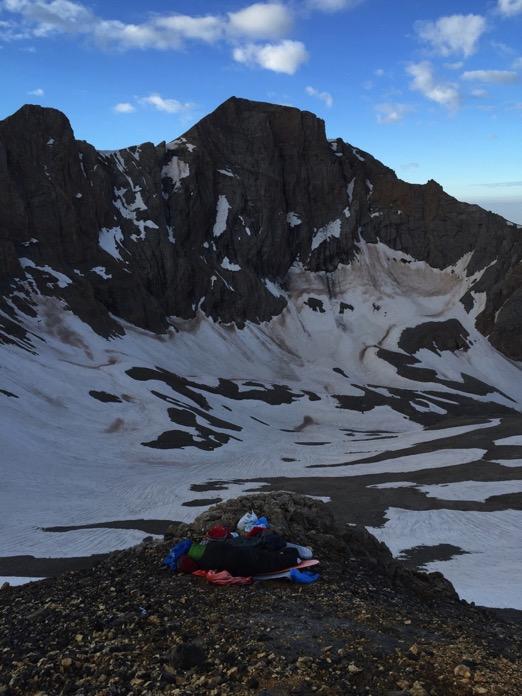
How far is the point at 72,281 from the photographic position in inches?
4542

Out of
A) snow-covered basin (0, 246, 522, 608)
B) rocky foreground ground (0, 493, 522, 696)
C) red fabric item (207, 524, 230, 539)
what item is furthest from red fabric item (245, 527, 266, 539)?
snow-covered basin (0, 246, 522, 608)

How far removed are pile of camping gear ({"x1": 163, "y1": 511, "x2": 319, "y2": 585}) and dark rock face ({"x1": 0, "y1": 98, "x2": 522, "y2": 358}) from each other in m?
81.8

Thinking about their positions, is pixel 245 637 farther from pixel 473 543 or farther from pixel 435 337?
pixel 435 337

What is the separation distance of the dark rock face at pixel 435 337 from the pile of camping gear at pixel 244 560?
5106 inches

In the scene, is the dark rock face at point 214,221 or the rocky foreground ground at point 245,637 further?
the dark rock face at point 214,221

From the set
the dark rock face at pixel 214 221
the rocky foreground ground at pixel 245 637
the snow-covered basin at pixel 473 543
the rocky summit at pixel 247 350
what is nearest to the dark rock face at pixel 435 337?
the rocky summit at pixel 247 350

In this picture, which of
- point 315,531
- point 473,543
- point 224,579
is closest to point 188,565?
point 224,579

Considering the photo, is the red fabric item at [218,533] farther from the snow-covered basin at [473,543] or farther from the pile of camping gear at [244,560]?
the snow-covered basin at [473,543]

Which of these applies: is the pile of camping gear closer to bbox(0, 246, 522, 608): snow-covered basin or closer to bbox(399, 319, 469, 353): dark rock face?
bbox(0, 246, 522, 608): snow-covered basin

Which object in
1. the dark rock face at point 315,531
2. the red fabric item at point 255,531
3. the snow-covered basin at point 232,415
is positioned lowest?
the snow-covered basin at point 232,415

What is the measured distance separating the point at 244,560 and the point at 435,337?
136653 millimetres

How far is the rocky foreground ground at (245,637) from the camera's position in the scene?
891 centimetres

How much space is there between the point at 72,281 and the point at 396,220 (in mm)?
93896

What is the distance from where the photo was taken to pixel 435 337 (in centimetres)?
14362
